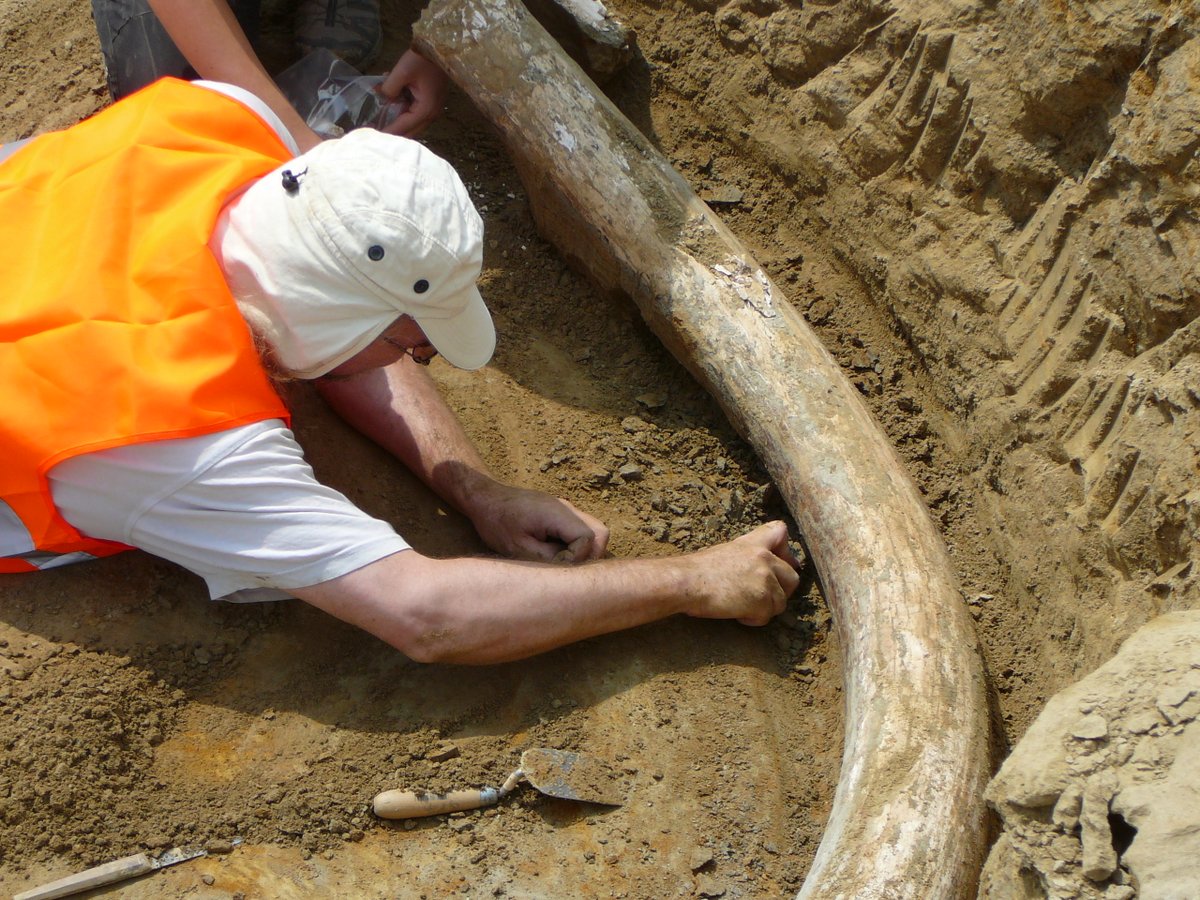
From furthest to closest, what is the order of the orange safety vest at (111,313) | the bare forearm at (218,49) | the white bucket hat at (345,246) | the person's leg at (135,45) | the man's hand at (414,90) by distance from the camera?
the man's hand at (414,90)
the person's leg at (135,45)
the bare forearm at (218,49)
the white bucket hat at (345,246)
the orange safety vest at (111,313)

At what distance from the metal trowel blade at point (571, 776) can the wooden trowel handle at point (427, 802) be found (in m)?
0.10

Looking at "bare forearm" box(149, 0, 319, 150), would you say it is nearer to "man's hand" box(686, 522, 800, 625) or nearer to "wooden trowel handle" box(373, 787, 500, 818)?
"man's hand" box(686, 522, 800, 625)

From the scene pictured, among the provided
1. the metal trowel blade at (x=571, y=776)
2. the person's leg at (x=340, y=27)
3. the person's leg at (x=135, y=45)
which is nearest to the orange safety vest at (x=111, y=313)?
the metal trowel blade at (x=571, y=776)

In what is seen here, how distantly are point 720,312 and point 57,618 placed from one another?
182 centimetres

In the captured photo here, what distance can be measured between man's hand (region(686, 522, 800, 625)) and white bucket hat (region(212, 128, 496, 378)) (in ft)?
3.03

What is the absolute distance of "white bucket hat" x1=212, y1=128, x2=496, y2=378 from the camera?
2.20 metres

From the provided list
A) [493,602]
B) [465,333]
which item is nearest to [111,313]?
[465,333]

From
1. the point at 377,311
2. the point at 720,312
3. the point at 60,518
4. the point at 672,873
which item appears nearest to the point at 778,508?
the point at 720,312

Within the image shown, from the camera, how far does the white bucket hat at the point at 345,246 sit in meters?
2.20

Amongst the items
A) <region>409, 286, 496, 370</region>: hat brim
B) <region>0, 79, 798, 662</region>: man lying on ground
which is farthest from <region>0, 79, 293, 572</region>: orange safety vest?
<region>409, 286, 496, 370</region>: hat brim

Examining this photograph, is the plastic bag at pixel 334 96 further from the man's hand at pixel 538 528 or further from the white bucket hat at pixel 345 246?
the man's hand at pixel 538 528

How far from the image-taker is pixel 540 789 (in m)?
2.43

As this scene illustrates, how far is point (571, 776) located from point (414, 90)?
229cm

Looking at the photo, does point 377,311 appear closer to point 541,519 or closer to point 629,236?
point 541,519
